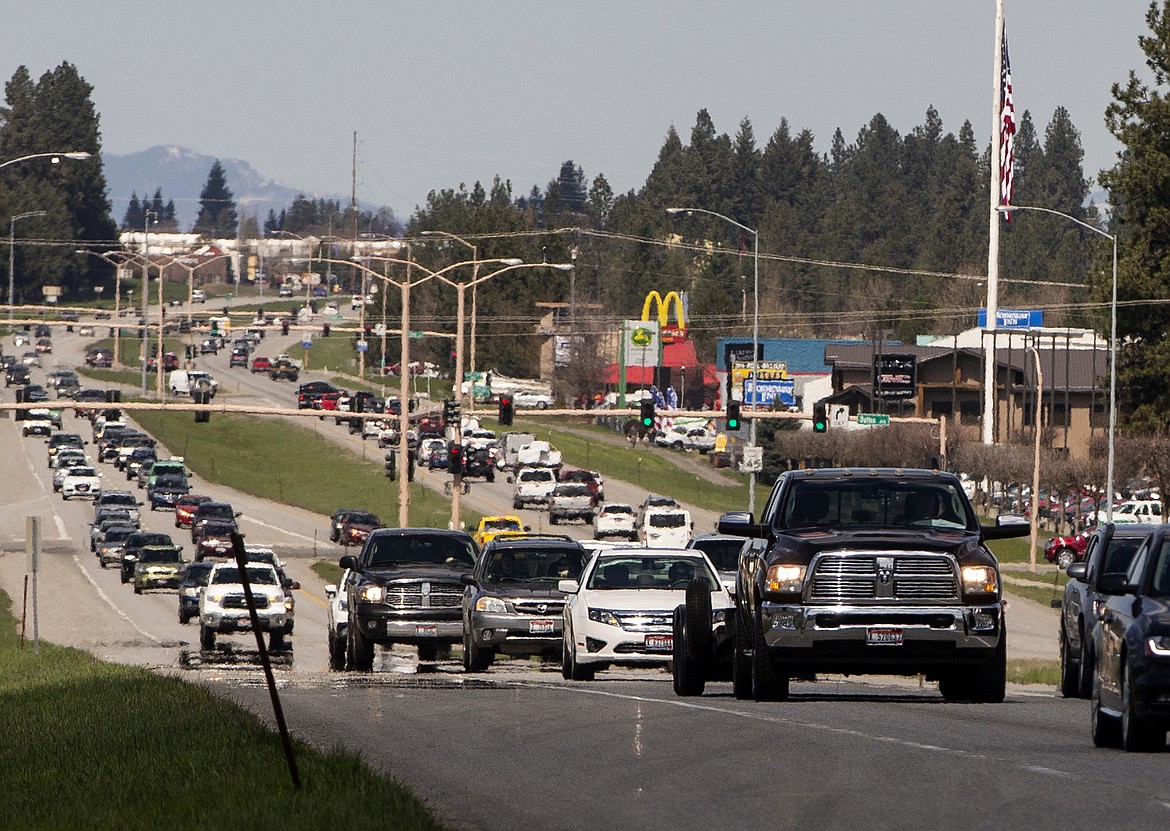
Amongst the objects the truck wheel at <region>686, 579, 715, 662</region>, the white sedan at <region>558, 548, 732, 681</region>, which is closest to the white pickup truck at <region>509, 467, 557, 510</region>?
the white sedan at <region>558, 548, 732, 681</region>

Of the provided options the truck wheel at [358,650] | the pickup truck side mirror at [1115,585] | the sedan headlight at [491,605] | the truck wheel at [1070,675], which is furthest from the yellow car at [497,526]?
the pickup truck side mirror at [1115,585]

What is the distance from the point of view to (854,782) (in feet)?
41.2

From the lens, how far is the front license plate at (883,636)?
17531mm

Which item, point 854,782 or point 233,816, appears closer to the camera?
point 233,816

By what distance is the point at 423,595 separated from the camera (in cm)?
2833

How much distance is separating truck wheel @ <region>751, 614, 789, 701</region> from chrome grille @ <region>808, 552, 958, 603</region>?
733 millimetres

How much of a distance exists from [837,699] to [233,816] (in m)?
11.1

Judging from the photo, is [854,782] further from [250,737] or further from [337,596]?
[337,596]

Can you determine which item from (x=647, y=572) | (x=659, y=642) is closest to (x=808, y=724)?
(x=659, y=642)

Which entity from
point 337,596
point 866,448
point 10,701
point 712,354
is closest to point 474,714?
point 10,701

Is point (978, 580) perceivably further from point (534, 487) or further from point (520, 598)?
point (534, 487)

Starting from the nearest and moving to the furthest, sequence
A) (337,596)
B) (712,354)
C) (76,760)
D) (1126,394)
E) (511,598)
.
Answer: (76,760) < (511,598) < (337,596) < (1126,394) < (712,354)

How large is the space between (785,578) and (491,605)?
916 centimetres

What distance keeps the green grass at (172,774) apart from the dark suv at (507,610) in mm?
7303
